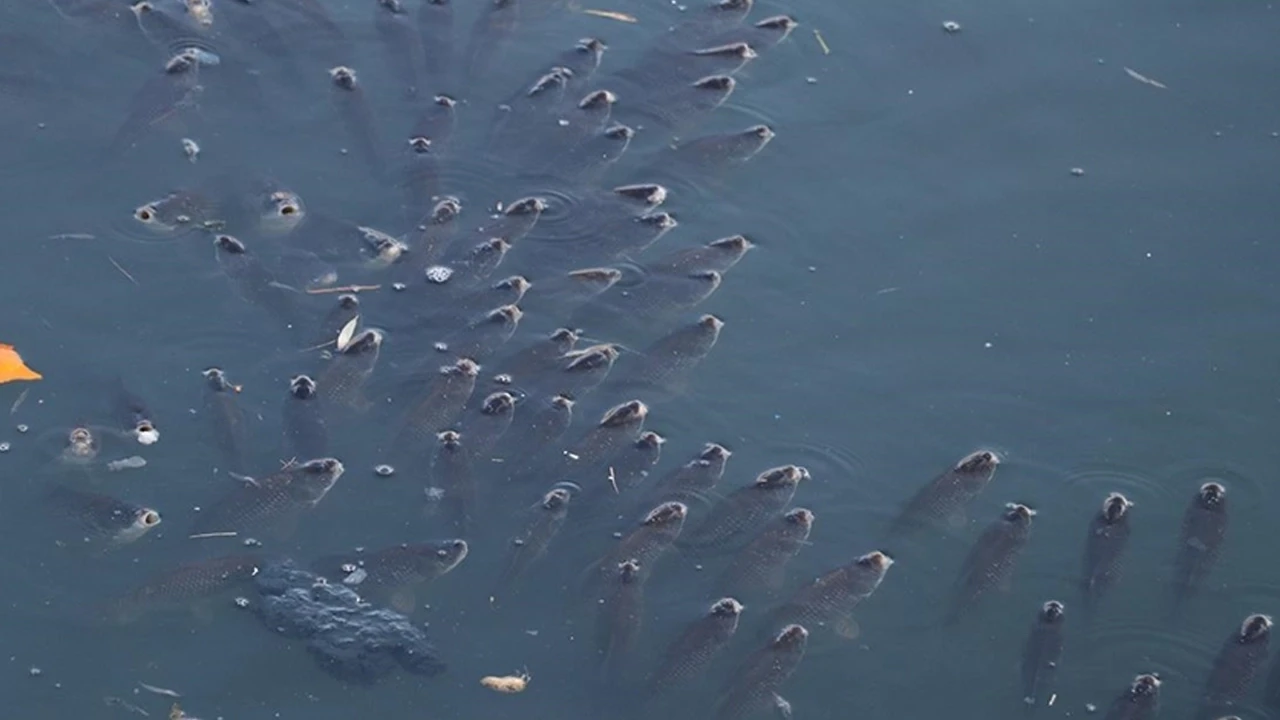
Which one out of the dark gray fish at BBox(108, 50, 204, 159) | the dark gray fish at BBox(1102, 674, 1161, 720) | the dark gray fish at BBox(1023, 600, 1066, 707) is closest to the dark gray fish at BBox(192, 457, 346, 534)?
the dark gray fish at BBox(108, 50, 204, 159)

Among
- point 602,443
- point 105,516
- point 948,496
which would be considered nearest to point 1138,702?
point 948,496

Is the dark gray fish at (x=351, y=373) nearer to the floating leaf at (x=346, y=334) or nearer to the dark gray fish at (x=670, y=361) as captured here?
the floating leaf at (x=346, y=334)

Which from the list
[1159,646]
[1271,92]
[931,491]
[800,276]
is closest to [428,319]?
[800,276]

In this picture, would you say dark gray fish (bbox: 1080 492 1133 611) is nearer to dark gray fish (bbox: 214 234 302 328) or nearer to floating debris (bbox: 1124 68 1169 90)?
floating debris (bbox: 1124 68 1169 90)

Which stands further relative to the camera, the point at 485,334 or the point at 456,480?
the point at 485,334

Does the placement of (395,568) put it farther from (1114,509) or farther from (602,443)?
(1114,509)

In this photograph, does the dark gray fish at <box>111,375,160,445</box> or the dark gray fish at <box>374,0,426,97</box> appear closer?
the dark gray fish at <box>111,375,160,445</box>

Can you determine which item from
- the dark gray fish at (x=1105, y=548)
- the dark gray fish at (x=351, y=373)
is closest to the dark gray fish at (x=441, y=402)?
the dark gray fish at (x=351, y=373)
